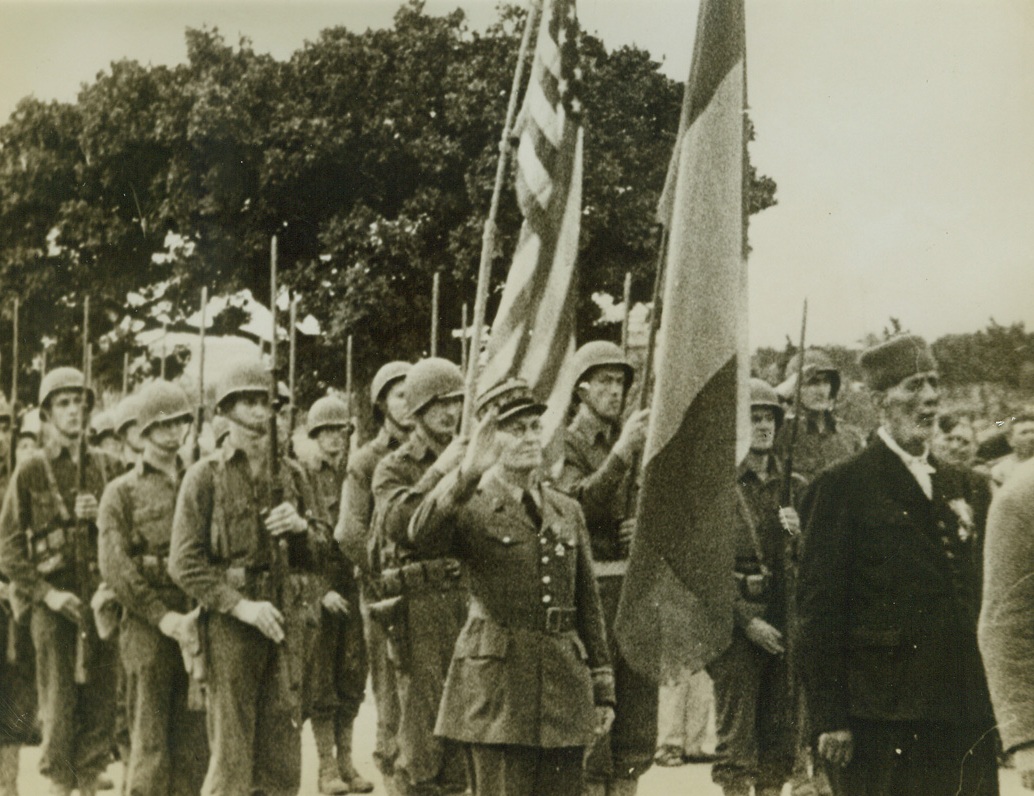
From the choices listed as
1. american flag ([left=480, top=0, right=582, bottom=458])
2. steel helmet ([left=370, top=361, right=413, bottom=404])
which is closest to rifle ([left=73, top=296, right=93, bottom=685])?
steel helmet ([left=370, top=361, right=413, bottom=404])

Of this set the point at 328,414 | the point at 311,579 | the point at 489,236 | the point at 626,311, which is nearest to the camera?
the point at 489,236

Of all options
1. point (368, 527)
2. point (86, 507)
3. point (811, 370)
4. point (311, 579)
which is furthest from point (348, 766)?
point (811, 370)

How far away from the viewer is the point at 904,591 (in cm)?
635

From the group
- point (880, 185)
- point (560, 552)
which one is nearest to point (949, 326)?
point (880, 185)

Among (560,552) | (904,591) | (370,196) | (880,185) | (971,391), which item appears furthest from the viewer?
(370,196)

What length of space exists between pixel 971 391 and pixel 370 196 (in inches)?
130

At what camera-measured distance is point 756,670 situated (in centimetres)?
Answer: 730

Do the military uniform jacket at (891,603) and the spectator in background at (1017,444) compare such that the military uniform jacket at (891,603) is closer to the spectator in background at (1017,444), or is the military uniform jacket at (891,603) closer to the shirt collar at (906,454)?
the shirt collar at (906,454)

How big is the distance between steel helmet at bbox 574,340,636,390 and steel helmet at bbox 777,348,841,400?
2.81ft

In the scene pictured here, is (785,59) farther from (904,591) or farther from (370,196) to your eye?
(904,591)

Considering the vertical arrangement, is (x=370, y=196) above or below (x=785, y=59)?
below

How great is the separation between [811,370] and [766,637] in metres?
1.41

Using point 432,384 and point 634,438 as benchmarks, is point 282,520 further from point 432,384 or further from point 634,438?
point 634,438

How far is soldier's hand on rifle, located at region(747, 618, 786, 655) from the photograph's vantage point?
7219 mm
